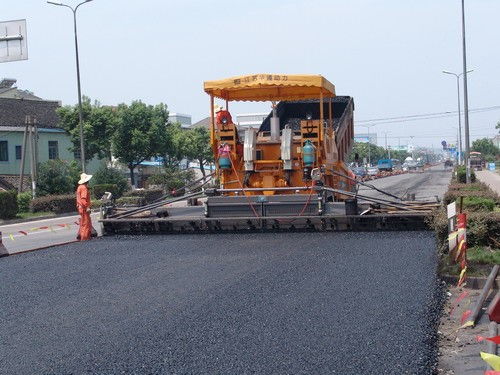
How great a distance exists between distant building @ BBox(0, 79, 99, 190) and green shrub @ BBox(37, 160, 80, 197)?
5.24 metres

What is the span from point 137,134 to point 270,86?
28.9m

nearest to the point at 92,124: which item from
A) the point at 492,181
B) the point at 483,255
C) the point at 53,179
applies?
the point at 53,179

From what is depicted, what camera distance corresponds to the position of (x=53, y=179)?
115 ft

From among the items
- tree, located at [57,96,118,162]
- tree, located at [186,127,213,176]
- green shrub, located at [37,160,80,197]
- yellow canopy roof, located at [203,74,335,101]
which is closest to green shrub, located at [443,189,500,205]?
yellow canopy roof, located at [203,74,335,101]

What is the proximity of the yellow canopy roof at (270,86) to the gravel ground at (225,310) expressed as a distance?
3722mm

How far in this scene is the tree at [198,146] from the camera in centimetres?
5372

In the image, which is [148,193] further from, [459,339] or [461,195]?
[459,339]

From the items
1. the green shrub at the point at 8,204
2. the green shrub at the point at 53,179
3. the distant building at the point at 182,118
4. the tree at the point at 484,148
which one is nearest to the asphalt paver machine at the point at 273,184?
the green shrub at the point at 8,204

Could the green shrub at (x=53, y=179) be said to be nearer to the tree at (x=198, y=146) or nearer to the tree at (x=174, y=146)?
the tree at (x=174, y=146)

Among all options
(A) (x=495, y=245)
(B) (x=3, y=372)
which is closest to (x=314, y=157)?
(A) (x=495, y=245)

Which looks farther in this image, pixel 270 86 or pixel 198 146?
pixel 198 146

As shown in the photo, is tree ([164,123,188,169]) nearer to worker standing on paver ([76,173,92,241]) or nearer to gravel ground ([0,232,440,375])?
worker standing on paver ([76,173,92,241])

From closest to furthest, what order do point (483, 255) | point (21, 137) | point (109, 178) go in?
point (483, 255)
point (109, 178)
point (21, 137)

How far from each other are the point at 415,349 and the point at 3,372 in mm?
2754
